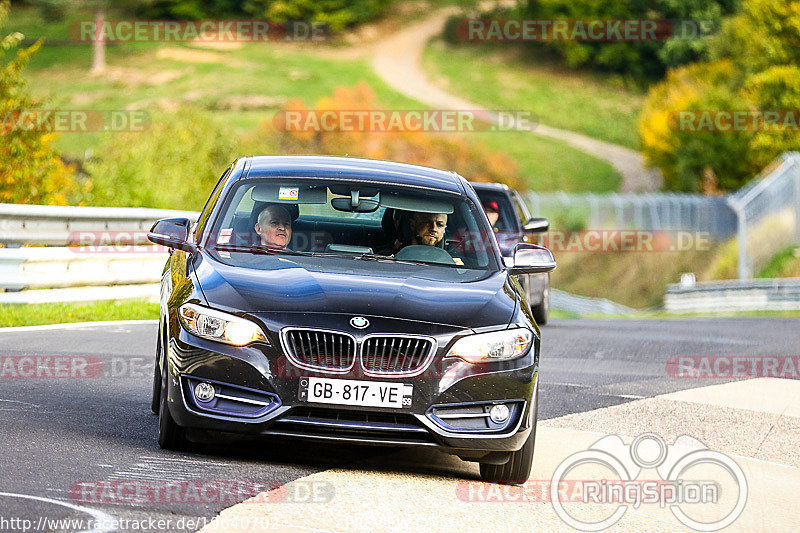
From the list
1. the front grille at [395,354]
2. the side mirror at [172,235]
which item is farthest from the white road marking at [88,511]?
the side mirror at [172,235]

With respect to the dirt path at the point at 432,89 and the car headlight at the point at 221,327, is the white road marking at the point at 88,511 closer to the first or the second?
the car headlight at the point at 221,327

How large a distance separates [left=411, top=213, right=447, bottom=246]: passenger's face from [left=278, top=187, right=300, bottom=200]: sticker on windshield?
2.36 feet

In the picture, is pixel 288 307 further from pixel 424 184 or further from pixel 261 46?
pixel 261 46

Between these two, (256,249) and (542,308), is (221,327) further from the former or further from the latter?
(542,308)

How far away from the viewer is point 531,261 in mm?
8812

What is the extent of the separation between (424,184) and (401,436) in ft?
7.16

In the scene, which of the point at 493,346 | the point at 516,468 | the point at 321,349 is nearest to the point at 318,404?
the point at 321,349

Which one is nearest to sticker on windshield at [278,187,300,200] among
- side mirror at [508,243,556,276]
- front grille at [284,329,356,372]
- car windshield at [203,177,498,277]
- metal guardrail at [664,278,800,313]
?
car windshield at [203,177,498,277]

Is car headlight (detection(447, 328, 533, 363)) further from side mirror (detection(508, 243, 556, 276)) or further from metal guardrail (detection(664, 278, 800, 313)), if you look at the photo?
metal guardrail (detection(664, 278, 800, 313))

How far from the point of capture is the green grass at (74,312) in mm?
15109

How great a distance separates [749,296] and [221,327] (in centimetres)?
2890

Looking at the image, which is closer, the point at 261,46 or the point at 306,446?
the point at 306,446

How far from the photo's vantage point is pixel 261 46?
123188 mm

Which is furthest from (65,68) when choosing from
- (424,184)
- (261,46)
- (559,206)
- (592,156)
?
(424,184)
